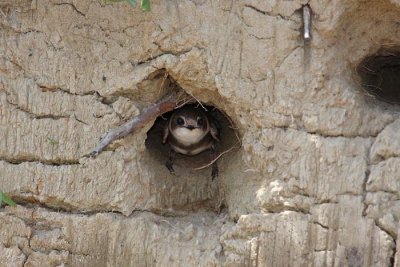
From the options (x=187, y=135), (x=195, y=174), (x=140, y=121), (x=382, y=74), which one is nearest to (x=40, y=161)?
(x=140, y=121)

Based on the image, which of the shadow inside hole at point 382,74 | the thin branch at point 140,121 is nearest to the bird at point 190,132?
the thin branch at point 140,121

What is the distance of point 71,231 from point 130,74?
0.91m

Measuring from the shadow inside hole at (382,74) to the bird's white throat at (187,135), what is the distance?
117 centimetres

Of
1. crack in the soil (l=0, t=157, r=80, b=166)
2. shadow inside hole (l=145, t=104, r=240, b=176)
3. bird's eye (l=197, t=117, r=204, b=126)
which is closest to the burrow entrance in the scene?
shadow inside hole (l=145, t=104, r=240, b=176)

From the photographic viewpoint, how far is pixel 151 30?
3.67 m

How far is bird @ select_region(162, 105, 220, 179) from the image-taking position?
4.50 metres

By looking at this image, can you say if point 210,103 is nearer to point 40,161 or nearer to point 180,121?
point 180,121

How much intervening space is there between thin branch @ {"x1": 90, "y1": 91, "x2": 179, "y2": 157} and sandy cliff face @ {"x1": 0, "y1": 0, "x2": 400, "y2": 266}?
0.04 metres

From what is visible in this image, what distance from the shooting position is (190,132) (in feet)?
14.7

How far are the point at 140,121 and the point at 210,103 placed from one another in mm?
420

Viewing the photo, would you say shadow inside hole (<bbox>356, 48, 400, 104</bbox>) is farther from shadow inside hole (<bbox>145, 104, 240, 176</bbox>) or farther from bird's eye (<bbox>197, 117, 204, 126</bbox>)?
bird's eye (<bbox>197, 117, 204, 126</bbox>)

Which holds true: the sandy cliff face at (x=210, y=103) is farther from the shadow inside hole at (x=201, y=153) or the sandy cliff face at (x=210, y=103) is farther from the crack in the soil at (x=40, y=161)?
the shadow inside hole at (x=201, y=153)

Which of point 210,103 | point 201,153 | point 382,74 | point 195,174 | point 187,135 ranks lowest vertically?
point 195,174

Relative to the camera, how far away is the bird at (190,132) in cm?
450
